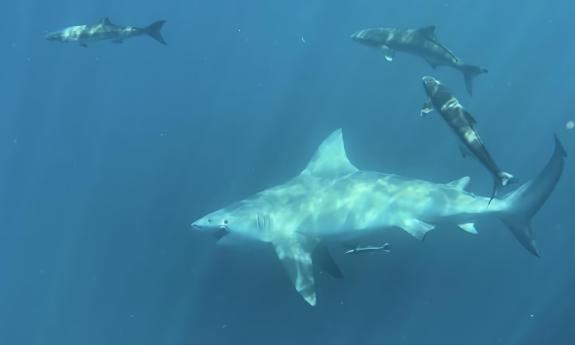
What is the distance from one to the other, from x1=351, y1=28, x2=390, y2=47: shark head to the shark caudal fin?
4346 millimetres

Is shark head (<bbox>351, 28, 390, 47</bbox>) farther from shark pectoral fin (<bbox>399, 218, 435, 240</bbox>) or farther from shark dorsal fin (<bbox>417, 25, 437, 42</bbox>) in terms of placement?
shark pectoral fin (<bbox>399, 218, 435, 240</bbox>)

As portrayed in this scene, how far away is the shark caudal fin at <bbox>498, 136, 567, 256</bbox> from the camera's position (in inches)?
353

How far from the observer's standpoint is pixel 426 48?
10.5 metres

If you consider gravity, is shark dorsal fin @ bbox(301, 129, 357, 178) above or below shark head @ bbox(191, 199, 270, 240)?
above

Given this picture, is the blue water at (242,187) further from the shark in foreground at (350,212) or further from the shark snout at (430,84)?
the shark snout at (430,84)

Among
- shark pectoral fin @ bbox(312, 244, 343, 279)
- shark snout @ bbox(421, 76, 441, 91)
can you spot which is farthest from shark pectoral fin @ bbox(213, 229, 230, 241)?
shark snout @ bbox(421, 76, 441, 91)

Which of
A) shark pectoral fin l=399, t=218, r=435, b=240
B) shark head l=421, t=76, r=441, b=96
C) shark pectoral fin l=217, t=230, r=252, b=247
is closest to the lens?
shark head l=421, t=76, r=441, b=96

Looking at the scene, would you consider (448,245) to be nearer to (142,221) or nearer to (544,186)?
(544,186)

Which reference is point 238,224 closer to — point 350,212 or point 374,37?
point 350,212

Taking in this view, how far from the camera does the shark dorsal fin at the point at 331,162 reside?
11.9 metres

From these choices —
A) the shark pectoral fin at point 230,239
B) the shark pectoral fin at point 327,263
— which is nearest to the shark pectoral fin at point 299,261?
the shark pectoral fin at point 327,263

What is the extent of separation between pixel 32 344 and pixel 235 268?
7.46 m

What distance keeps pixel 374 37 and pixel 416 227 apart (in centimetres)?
454

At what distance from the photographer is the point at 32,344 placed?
1553cm
